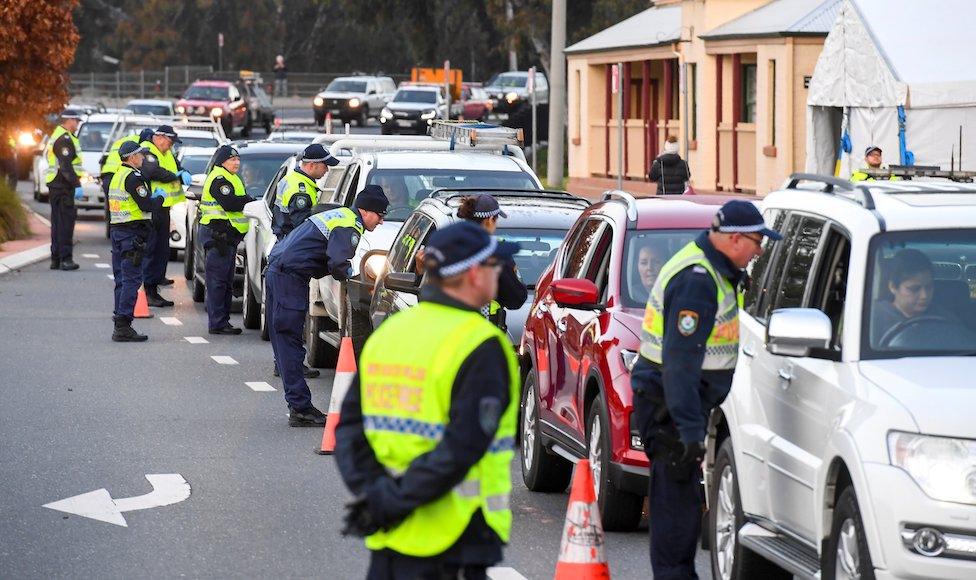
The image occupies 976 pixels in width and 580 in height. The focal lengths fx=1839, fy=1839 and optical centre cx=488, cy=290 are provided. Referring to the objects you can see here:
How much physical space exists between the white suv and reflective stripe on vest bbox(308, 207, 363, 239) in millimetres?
4732

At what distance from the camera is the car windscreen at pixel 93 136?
36.9 m

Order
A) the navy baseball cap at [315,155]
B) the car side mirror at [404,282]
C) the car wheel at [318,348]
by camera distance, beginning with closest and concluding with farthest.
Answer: the car side mirror at [404,282] < the navy baseball cap at [315,155] < the car wheel at [318,348]

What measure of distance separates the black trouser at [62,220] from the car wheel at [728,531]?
17997 mm

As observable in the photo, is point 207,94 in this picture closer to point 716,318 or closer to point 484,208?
point 484,208

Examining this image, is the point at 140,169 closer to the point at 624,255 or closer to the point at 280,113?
the point at 624,255

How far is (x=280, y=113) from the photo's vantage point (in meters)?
83.4

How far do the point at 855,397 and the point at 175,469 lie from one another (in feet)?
18.8

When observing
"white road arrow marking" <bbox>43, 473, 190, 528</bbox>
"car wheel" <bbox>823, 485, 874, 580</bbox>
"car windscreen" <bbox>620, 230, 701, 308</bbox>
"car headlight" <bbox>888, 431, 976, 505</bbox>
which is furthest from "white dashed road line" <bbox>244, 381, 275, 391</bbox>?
"car headlight" <bbox>888, 431, 976, 505</bbox>

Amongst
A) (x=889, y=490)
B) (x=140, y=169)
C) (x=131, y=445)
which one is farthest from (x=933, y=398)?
(x=140, y=169)

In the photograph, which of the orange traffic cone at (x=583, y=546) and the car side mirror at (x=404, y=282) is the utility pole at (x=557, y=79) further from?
the orange traffic cone at (x=583, y=546)

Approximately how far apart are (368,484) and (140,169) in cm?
1510

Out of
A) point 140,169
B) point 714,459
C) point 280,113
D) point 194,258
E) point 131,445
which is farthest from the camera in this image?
point 280,113

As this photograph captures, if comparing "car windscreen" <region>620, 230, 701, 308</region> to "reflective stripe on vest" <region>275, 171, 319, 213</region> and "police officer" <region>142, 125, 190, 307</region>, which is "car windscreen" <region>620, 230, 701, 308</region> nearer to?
"reflective stripe on vest" <region>275, 171, 319, 213</region>

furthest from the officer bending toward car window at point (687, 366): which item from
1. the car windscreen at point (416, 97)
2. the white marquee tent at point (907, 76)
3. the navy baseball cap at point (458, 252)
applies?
the car windscreen at point (416, 97)
